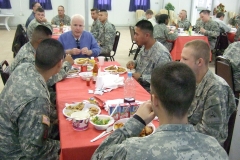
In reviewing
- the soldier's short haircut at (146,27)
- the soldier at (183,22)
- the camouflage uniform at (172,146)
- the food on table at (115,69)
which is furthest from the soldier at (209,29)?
the camouflage uniform at (172,146)

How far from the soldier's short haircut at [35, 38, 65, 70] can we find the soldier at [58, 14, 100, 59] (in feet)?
5.64

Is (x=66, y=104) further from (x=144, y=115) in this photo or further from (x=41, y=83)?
(x=144, y=115)

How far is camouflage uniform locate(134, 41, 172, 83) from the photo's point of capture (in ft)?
9.98

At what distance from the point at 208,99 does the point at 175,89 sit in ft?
2.63

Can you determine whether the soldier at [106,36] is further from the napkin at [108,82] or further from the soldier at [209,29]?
the napkin at [108,82]

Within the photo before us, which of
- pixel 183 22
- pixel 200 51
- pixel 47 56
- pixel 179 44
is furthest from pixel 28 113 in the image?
pixel 183 22

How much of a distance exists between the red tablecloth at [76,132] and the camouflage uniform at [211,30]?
14.2ft

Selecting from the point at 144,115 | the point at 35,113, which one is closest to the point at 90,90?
the point at 35,113

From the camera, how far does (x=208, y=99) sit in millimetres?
1768

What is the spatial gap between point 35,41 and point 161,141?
2317mm

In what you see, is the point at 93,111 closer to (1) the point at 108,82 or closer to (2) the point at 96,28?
(1) the point at 108,82

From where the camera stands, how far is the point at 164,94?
1.08m

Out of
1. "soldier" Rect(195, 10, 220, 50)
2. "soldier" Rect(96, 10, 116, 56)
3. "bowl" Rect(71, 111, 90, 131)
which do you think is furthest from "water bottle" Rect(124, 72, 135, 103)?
A: "soldier" Rect(195, 10, 220, 50)

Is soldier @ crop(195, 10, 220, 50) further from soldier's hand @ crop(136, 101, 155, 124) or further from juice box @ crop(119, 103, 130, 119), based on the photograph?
soldier's hand @ crop(136, 101, 155, 124)
